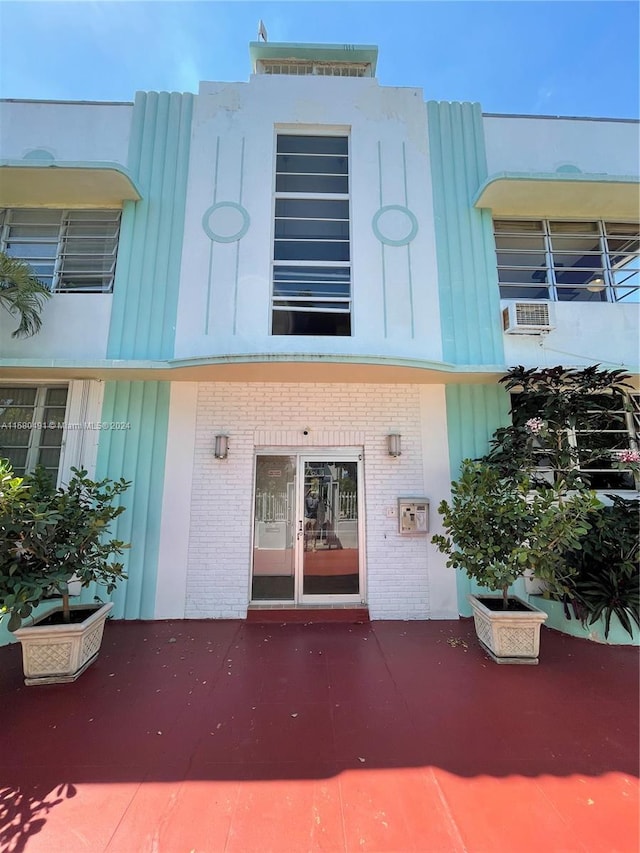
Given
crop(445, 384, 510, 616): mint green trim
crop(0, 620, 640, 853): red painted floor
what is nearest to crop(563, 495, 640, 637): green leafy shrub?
crop(0, 620, 640, 853): red painted floor

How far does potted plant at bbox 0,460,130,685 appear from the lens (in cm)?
343

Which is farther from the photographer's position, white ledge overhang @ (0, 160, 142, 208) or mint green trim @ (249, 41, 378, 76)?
mint green trim @ (249, 41, 378, 76)

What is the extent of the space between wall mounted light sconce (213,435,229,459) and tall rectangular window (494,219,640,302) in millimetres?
4975

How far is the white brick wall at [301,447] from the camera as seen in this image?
17.0 ft

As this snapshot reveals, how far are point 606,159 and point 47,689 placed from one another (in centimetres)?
1064

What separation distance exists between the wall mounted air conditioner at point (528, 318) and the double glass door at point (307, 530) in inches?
123

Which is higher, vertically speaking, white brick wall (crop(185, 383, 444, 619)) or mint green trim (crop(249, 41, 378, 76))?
mint green trim (crop(249, 41, 378, 76))

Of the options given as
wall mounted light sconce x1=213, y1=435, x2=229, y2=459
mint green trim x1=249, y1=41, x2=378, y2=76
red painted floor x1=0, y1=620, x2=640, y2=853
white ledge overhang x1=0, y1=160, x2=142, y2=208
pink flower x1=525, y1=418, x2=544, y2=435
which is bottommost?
red painted floor x1=0, y1=620, x2=640, y2=853

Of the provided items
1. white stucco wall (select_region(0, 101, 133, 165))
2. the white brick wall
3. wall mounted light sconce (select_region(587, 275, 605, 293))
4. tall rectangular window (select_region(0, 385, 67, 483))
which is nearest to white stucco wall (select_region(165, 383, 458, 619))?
the white brick wall

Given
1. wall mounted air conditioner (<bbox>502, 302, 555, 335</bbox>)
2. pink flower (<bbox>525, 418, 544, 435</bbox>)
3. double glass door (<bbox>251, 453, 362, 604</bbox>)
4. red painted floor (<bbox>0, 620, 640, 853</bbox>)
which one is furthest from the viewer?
wall mounted air conditioner (<bbox>502, 302, 555, 335</bbox>)

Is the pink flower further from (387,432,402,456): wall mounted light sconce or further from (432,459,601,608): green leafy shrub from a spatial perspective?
(387,432,402,456): wall mounted light sconce

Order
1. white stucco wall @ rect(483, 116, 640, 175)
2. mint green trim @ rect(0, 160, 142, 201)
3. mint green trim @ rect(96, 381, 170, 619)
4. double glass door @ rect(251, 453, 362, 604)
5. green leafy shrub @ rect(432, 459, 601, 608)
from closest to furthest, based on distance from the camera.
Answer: green leafy shrub @ rect(432, 459, 601, 608) < mint green trim @ rect(96, 381, 170, 619) < mint green trim @ rect(0, 160, 142, 201) < double glass door @ rect(251, 453, 362, 604) < white stucco wall @ rect(483, 116, 640, 175)

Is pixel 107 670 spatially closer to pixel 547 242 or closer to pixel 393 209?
pixel 393 209

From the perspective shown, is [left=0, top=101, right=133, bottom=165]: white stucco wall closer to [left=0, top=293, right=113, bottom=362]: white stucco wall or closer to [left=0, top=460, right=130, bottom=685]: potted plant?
[left=0, top=293, right=113, bottom=362]: white stucco wall
